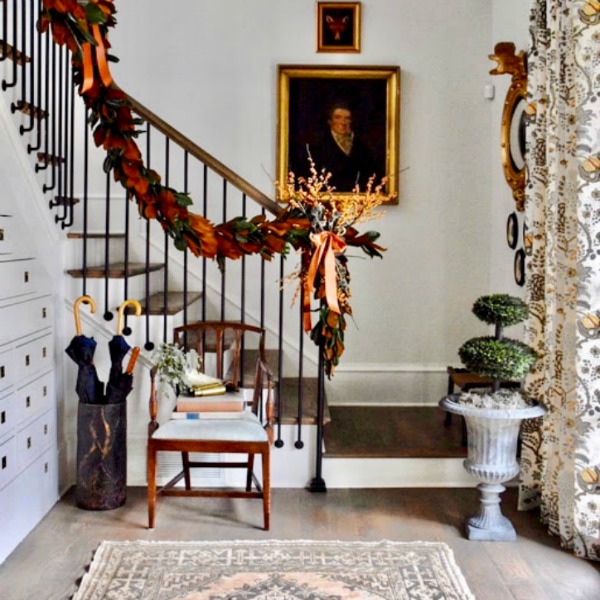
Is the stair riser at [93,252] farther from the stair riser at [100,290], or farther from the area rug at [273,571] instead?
the area rug at [273,571]

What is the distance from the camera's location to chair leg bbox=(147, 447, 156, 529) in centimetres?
324

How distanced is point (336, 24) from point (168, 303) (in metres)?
2.02

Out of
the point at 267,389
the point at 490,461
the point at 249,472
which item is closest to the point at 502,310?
the point at 490,461

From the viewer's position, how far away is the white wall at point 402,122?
190 inches

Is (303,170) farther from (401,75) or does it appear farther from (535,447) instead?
(535,447)

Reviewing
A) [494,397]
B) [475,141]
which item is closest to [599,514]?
[494,397]

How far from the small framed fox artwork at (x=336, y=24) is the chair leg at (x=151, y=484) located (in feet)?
9.15

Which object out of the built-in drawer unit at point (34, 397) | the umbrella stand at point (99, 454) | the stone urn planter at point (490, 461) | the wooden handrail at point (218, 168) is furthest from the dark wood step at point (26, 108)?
the stone urn planter at point (490, 461)

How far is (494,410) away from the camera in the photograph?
3162mm

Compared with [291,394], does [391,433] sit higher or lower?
lower

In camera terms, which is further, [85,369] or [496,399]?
[85,369]

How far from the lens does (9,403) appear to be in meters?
3.04

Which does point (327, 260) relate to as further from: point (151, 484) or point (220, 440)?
point (151, 484)

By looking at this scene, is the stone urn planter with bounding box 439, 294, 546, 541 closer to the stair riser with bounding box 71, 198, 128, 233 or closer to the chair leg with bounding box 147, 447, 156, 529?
the chair leg with bounding box 147, 447, 156, 529
